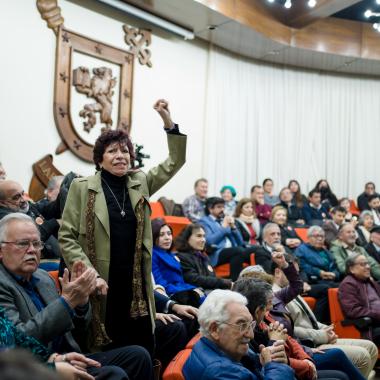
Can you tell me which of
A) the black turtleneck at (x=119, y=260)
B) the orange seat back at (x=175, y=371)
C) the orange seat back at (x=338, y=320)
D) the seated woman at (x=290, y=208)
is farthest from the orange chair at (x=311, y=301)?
the black turtleneck at (x=119, y=260)

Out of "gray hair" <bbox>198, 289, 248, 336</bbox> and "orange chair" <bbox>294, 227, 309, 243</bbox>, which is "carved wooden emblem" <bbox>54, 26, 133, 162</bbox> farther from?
"gray hair" <bbox>198, 289, 248, 336</bbox>

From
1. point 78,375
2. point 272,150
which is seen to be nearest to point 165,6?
point 272,150

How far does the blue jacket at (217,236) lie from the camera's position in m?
4.78

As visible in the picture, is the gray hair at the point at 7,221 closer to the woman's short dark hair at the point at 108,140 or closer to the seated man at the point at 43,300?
the seated man at the point at 43,300

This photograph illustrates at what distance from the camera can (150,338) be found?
216 cm

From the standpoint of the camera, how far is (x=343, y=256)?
5.23 m

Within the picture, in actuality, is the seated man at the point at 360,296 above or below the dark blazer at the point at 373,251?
below

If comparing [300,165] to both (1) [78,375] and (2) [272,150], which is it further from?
(1) [78,375]

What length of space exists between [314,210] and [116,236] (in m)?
5.66

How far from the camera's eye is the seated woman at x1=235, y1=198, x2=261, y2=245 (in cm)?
542

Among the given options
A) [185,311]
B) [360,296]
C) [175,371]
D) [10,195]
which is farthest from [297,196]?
[175,371]

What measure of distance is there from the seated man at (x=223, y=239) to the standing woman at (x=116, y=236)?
250 centimetres

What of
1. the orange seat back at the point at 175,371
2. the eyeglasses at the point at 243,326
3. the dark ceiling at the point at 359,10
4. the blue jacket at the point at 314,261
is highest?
the dark ceiling at the point at 359,10

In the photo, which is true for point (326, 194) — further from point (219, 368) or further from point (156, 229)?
point (219, 368)
